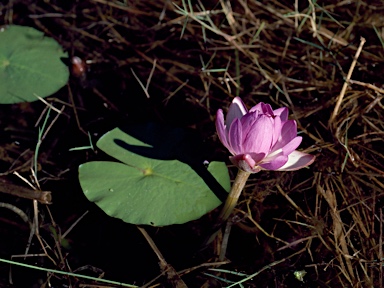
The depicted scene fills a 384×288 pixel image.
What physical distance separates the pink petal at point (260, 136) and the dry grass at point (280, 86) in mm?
455

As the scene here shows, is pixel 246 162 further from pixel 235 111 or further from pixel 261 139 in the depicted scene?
pixel 235 111

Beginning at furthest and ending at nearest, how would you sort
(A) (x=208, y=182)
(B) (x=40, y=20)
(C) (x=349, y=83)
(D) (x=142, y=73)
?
1. (B) (x=40, y=20)
2. (D) (x=142, y=73)
3. (C) (x=349, y=83)
4. (A) (x=208, y=182)

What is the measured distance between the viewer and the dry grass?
1795 millimetres

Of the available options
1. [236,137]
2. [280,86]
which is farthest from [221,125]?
[280,86]

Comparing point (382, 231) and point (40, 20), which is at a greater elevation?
point (40, 20)

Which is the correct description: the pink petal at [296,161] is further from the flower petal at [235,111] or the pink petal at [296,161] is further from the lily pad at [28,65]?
the lily pad at [28,65]

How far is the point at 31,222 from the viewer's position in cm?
188

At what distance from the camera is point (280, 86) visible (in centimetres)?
236

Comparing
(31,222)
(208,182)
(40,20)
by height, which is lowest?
(31,222)

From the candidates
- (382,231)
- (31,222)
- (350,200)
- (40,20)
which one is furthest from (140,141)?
(40,20)

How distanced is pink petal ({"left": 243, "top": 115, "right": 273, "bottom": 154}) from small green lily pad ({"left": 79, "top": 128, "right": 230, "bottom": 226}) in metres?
0.33

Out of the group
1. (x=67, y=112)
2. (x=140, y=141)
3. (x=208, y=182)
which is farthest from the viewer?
(x=67, y=112)

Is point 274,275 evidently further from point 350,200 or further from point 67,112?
point 67,112

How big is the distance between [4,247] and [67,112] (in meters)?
0.75
